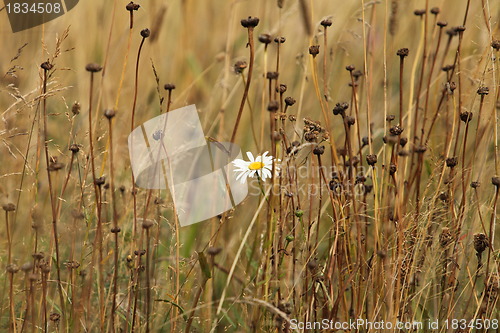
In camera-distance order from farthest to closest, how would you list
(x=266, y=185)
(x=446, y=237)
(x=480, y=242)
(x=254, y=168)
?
(x=266, y=185) < (x=254, y=168) < (x=446, y=237) < (x=480, y=242)

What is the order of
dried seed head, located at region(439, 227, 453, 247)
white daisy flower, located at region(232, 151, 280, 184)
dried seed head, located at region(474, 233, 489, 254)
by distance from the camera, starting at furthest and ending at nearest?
white daisy flower, located at region(232, 151, 280, 184), dried seed head, located at region(439, 227, 453, 247), dried seed head, located at region(474, 233, 489, 254)

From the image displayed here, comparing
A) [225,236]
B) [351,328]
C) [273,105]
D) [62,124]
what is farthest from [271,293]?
[62,124]

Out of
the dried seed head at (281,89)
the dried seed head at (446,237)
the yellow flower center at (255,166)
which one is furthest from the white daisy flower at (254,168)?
the dried seed head at (446,237)

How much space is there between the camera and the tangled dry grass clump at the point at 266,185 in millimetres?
1719

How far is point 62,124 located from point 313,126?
187cm

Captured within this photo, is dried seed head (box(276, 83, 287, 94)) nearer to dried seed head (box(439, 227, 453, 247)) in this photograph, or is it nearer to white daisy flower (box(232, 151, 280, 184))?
white daisy flower (box(232, 151, 280, 184))

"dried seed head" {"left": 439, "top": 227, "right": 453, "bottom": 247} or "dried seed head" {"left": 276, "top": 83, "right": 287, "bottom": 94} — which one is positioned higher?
"dried seed head" {"left": 276, "top": 83, "right": 287, "bottom": 94}

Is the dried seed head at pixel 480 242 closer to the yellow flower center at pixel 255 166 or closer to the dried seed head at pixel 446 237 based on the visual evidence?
the dried seed head at pixel 446 237

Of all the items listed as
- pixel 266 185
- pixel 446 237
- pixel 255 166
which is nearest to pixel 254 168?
pixel 255 166

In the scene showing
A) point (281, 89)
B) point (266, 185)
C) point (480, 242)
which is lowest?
point (480, 242)

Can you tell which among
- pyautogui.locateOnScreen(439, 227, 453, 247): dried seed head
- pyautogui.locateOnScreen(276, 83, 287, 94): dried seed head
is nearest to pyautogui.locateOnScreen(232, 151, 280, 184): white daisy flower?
pyautogui.locateOnScreen(276, 83, 287, 94): dried seed head

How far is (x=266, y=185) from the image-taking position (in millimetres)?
2100

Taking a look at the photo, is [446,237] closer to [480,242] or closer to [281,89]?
[480,242]

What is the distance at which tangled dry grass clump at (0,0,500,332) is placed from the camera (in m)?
1.72
